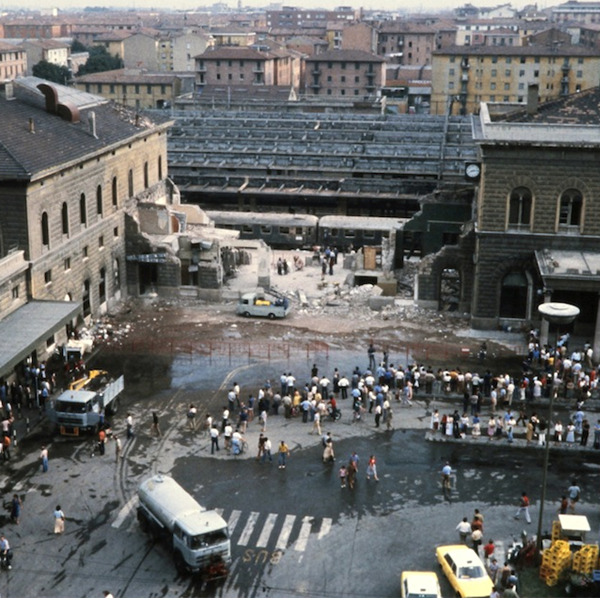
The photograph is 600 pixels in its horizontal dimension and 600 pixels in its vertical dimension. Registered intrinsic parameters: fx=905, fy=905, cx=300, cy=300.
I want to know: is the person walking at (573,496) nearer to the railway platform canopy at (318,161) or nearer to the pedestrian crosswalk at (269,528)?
the pedestrian crosswalk at (269,528)

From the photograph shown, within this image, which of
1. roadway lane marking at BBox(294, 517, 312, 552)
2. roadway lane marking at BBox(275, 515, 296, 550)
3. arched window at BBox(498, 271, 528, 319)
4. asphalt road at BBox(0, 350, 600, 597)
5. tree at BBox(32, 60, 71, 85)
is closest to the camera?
asphalt road at BBox(0, 350, 600, 597)

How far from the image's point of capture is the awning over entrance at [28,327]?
146 feet

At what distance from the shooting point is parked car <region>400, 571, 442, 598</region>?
29900 mm

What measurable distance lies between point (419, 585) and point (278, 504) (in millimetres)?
8766

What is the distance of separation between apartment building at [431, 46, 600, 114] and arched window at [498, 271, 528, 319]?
9027cm

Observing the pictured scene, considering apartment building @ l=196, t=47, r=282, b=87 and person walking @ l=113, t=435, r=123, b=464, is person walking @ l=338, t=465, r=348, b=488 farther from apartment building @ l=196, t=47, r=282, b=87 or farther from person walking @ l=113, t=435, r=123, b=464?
apartment building @ l=196, t=47, r=282, b=87

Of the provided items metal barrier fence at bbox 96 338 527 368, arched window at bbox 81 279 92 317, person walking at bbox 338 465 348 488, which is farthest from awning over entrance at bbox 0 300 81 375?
person walking at bbox 338 465 348 488

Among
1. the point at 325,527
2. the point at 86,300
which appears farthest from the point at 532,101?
the point at 325,527

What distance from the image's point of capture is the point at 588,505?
123 feet

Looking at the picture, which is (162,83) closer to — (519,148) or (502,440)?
(519,148)

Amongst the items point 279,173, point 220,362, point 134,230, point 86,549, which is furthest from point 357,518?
point 279,173

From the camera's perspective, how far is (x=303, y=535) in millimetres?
35062

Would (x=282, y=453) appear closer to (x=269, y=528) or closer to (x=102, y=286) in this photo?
(x=269, y=528)

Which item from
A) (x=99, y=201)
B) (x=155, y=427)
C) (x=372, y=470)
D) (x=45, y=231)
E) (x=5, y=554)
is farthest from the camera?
(x=99, y=201)
